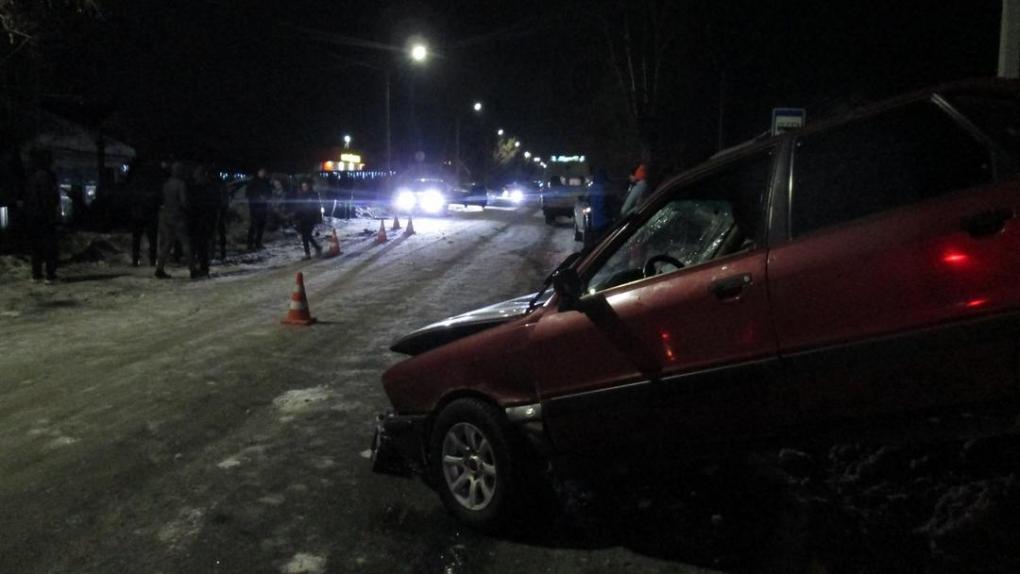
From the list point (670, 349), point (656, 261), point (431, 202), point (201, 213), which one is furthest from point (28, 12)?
point (431, 202)

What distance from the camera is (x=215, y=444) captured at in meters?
5.83

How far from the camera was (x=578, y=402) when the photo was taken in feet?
13.4

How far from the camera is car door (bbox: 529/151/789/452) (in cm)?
362

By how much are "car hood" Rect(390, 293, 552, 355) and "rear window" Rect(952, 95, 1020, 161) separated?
7.32ft

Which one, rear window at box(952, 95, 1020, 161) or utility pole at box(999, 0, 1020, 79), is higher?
utility pole at box(999, 0, 1020, 79)

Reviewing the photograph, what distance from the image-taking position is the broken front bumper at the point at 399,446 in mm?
4773

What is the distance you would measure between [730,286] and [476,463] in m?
1.64

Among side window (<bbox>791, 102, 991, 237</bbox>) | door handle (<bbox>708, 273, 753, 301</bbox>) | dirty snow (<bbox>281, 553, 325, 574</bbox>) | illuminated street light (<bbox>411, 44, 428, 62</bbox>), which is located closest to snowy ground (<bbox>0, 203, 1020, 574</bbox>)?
dirty snow (<bbox>281, 553, 325, 574</bbox>)

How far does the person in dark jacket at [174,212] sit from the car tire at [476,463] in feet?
36.8

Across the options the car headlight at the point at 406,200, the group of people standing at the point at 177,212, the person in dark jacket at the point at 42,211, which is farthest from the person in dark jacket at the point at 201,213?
the car headlight at the point at 406,200

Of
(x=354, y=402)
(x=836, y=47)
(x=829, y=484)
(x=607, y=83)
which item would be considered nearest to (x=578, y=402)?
(x=829, y=484)

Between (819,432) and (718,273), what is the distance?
76cm

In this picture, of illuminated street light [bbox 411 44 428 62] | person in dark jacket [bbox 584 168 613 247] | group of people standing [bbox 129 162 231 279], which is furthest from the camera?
illuminated street light [bbox 411 44 428 62]

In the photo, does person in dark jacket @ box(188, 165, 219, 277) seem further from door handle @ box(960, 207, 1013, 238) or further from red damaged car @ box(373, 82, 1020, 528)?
door handle @ box(960, 207, 1013, 238)
